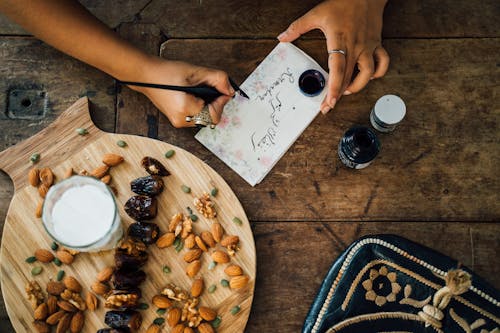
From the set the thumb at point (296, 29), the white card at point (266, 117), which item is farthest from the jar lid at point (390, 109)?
the thumb at point (296, 29)

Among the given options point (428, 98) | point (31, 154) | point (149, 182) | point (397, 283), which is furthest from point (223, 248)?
point (428, 98)

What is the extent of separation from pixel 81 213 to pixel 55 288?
176 millimetres

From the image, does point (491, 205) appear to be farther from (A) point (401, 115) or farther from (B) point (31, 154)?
(B) point (31, 154)

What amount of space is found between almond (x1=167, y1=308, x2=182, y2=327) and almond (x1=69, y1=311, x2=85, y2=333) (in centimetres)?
18

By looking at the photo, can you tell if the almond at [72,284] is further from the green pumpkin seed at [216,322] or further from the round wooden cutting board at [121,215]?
the green pumpkin seed at [216,322]

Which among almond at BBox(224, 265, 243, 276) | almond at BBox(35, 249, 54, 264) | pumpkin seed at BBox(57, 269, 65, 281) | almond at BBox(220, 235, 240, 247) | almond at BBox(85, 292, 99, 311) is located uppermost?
almond at BBox(35, 249, 54, 264)

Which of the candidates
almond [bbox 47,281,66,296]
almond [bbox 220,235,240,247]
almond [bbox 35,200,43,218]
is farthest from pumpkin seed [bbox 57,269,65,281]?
almond [bbox 220,235,240,247]

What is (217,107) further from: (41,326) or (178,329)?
(41,326)

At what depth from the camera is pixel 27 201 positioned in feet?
3.18

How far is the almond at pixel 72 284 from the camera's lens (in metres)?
0.94

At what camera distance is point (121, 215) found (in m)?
0.97

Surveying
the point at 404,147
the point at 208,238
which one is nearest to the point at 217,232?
the point at 208,238

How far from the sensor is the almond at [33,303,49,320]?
0.92m

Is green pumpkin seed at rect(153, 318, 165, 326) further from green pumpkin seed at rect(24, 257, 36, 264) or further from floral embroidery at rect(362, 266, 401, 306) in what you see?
floral embroidery at rect(362, 266, 401, 306)
